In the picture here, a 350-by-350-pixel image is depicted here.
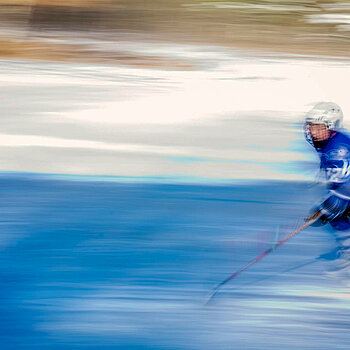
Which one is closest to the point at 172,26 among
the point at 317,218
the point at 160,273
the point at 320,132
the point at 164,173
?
the point at 164,173

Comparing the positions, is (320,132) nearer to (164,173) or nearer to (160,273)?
(160,273)

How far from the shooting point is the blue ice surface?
304 cm

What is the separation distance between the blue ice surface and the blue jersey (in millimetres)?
395

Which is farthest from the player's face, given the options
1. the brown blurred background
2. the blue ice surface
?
the brown blurred background

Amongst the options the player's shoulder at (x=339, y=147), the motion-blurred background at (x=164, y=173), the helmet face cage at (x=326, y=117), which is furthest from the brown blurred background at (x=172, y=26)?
the player's shoulder at (x=339, y=147)

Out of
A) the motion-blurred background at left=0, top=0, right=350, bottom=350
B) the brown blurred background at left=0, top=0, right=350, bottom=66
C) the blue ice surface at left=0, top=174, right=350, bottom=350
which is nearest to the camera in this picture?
the blue ice surface at left=0, top=174, right=350, bottom=350

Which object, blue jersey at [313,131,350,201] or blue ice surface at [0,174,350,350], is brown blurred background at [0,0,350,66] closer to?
blue ice surface at [0,174,350,350]

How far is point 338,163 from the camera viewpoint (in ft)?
11.0

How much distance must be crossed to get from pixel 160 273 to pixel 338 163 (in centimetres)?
119

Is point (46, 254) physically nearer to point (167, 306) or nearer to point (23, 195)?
point (167, 306)

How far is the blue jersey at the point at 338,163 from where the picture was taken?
3357mm

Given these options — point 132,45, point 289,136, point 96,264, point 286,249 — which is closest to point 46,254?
point 96,264

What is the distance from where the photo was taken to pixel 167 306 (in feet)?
10.9

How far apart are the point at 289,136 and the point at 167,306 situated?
5683 millimetres
